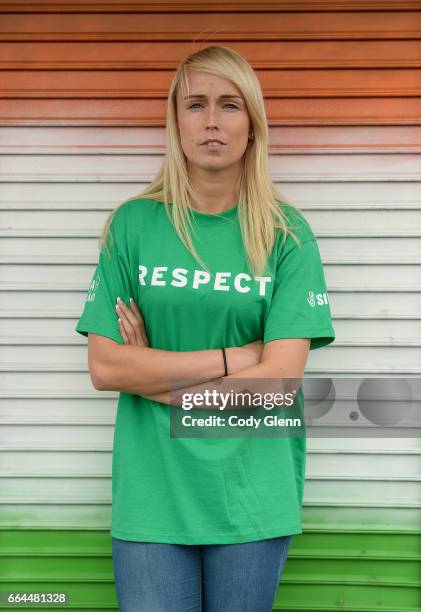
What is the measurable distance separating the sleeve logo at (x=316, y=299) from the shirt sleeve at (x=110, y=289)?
623 mm

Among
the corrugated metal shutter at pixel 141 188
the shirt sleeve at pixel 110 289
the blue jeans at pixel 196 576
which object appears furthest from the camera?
the corrugated metal shutter at pixel 141 188

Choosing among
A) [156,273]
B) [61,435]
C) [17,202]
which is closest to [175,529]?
[156,273]

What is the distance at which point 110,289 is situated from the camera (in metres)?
2.92

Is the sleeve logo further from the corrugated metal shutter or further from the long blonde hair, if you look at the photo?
the corrugated metal shutter

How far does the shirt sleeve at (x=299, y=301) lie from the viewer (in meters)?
2.83

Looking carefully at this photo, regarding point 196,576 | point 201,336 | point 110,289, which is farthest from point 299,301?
point 196,576

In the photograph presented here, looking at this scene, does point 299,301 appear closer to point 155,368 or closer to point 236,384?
point 236,384

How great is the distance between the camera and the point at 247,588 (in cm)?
278

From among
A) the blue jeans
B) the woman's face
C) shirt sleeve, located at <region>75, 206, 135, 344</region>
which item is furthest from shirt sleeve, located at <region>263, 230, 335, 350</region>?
the blue jeans

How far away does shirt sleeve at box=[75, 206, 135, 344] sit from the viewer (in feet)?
9.44

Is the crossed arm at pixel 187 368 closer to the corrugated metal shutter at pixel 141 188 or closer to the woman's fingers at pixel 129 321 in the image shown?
the woman's fingers at pixel 129 321

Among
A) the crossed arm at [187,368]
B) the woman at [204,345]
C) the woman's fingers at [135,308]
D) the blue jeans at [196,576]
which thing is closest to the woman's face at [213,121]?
the woman at [204,345]

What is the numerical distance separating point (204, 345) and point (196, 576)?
78 centimetres

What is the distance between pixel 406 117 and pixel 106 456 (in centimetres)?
199
